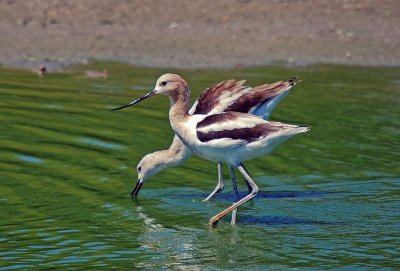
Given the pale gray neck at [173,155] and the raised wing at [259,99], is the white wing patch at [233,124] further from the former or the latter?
the pale gray neck at [173,155]

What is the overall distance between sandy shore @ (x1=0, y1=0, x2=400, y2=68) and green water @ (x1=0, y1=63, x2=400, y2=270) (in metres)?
0.99

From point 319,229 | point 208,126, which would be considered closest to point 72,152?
point 208,126

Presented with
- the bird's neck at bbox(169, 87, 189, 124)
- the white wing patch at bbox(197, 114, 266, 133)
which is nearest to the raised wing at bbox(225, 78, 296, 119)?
the bird's neck at bbox(169, 87, 189, 124)

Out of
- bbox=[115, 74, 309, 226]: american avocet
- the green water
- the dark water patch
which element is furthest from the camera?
the dark water patch

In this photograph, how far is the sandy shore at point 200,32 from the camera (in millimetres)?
15312

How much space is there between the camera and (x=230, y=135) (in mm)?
8641

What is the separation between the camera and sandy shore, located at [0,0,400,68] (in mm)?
15312

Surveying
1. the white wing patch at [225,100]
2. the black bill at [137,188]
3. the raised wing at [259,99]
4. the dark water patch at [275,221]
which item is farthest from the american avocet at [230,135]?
the black bill at [137,188]

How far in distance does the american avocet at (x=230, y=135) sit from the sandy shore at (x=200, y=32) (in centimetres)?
613

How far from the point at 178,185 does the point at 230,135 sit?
1.49 meters

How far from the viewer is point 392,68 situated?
15.0 m

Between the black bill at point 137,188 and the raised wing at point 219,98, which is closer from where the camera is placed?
the raised wing at point 219,98

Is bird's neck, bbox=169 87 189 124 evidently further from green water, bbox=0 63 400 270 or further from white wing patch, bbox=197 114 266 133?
green water, bbox=0 63 400 270

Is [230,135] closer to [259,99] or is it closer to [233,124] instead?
[233,124]
